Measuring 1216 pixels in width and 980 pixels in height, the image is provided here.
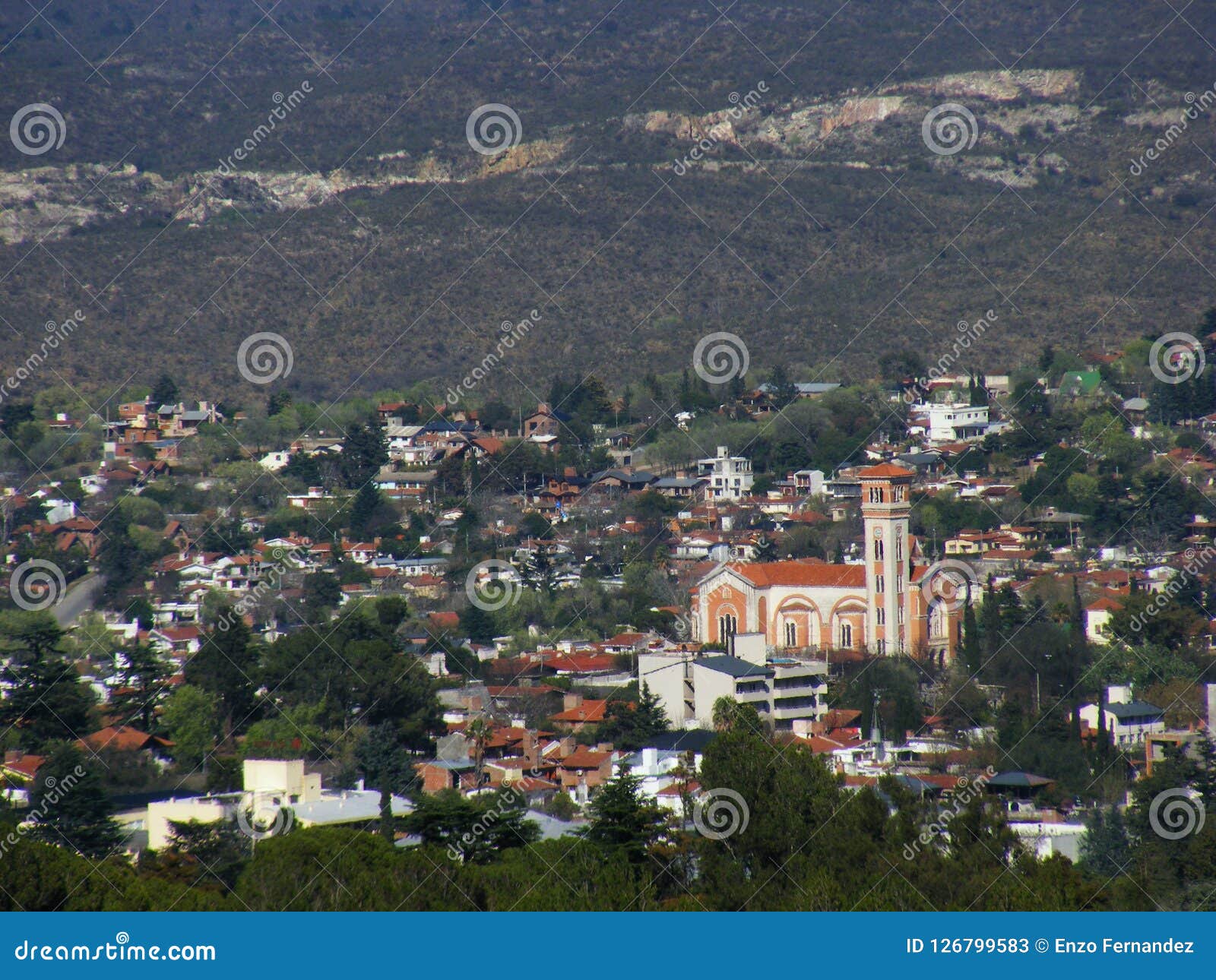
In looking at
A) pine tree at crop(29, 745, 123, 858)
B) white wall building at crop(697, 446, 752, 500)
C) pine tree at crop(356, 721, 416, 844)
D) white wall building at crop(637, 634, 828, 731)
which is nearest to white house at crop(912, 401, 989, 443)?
white wall building at crop(697, 446, 752, 500)

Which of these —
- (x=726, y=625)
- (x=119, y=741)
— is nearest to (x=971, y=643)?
(x=726, y=625)

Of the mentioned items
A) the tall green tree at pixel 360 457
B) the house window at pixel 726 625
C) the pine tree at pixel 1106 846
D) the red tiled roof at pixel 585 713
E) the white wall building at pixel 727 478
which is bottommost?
the pine tree at pixel 1106 846

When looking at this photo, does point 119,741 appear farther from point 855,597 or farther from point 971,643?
point 855,597

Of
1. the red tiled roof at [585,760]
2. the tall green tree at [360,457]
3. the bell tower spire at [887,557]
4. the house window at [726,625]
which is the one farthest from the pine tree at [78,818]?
the tall green tree at [360,457]

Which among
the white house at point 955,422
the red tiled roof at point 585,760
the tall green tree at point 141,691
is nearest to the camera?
the red tiled roof at point 585,760

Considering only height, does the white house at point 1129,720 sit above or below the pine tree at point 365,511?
below

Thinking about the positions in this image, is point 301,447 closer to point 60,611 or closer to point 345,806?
point 60,611

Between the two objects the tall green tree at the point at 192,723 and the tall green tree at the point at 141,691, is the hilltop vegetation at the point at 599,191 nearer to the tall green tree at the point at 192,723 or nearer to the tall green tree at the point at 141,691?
the tall green tree at the point at 141,691

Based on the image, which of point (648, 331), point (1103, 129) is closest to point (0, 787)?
point (648, 331)

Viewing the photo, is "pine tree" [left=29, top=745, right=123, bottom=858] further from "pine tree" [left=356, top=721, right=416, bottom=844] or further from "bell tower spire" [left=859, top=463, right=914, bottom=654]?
"bell tower spire" [left=859, top=463, right=914, bottom=654]
